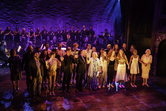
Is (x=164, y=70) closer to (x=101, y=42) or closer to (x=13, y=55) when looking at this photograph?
(x=101, y=42)

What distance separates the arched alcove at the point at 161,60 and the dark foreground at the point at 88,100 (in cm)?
299

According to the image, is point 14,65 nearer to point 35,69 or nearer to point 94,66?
point 35,69

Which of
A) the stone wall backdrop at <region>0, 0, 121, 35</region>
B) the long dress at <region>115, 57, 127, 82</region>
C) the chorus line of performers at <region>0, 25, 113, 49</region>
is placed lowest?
the long dress at <region>115, 57, 127, 82</region>

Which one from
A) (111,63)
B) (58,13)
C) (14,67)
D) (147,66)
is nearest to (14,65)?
(14,67)

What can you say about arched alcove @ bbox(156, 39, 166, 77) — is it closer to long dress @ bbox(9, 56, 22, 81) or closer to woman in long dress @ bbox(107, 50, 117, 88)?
woman in long dress @ bbox(107, 50, 117, 88)

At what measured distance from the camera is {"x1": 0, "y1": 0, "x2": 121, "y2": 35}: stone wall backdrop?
1324 cm

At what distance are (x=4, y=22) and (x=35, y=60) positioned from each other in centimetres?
1152

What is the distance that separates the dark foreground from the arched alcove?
2993 millimetres

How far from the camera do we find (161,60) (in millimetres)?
8344

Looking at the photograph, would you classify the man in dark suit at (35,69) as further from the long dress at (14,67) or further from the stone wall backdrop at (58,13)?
the stone wall backdrop at (58,13)

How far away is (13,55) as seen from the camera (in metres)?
4.89

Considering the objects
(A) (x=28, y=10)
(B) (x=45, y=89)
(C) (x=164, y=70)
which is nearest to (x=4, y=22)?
(A) (x=28, y=10)

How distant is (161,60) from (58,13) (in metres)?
10.6

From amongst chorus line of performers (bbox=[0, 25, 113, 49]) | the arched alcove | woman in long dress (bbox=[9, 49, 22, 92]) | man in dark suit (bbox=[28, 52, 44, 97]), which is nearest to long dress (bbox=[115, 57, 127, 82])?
man in dark suit (bbox=[28, 52, 44, 97])
